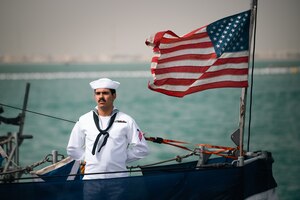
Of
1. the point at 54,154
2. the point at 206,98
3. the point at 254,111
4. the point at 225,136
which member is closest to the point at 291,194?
the point at 54,154

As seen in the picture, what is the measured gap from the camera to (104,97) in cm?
808

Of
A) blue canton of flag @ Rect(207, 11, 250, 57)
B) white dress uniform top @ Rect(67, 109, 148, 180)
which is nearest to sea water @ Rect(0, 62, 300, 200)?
white dress uniform top @ Rect(67, 109, 148, 180)

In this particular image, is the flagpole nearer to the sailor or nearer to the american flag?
the american flag

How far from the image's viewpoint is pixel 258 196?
841 centimetres

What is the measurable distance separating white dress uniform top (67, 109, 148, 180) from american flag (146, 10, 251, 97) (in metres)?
0.90

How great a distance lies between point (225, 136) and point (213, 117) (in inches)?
760

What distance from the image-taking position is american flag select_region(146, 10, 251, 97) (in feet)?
27.9

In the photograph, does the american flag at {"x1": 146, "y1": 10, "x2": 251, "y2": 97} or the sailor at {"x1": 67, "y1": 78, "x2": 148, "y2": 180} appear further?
the american flag at {"x1": 146, "y1": 10, "x2": 251, "y2": 97}

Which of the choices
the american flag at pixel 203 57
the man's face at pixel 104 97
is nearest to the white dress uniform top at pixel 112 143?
the man's face at pixel 104 97

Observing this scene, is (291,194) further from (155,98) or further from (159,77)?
(155,98)

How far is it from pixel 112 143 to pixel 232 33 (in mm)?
1904

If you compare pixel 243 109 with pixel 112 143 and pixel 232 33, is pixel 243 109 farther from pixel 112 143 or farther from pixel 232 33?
pixel 112 143

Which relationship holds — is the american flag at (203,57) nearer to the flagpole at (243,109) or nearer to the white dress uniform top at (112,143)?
A: the flagpole at (243,109)

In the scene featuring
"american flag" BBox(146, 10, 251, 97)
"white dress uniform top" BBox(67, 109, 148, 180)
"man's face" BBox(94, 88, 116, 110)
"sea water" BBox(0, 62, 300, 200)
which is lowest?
"sea water" BBox(0, 62, 300, 200)
